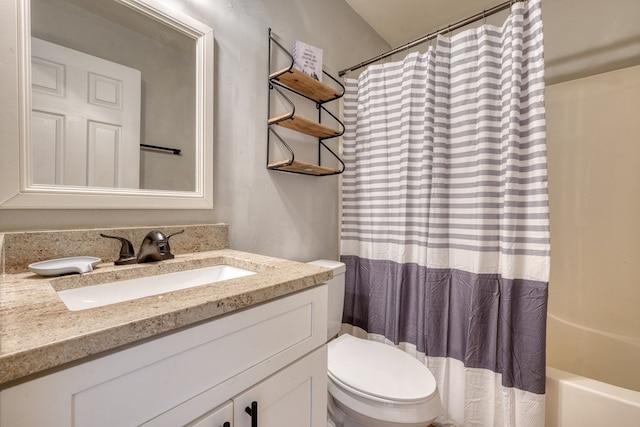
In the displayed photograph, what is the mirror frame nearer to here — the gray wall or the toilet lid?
the gray wall

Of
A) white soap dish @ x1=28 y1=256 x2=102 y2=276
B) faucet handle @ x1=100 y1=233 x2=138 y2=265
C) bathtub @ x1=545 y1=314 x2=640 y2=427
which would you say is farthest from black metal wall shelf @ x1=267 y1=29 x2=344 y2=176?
bathtub @ x1=545 y1=314 x2=640 y2=427

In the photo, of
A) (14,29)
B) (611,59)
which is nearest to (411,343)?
(14,29)

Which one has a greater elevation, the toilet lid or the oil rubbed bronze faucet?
the oil rubbed bronze faucet

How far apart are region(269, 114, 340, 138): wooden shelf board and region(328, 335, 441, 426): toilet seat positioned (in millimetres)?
1076

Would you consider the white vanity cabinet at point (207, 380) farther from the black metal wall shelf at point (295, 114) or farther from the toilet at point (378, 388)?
the black metal wall shelf at point (295, 114)

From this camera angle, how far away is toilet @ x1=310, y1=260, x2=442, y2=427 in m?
0.95

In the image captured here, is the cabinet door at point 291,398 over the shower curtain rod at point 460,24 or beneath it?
beneath

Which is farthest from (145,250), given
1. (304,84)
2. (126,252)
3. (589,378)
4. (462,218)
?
(589,378)

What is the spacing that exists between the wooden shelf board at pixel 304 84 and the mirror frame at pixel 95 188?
1.09 ft

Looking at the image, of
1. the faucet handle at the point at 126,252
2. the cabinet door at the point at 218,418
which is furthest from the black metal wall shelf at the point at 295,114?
the cabinet door at the point at 218,418

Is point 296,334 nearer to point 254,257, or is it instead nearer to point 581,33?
point 254,257

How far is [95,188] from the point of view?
903 mm

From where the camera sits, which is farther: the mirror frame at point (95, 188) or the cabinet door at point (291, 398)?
the mirror frame at point (95, 188)

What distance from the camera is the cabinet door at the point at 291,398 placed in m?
0.65
